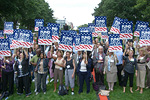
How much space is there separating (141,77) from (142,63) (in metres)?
0.72

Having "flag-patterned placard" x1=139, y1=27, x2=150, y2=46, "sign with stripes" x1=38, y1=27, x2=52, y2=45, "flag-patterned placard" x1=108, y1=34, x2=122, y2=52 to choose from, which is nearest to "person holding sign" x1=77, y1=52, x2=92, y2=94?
"flag-patterned placard" x1=108, y1=34, x2=122, y2=52

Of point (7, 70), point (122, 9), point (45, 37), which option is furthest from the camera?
point (122, 9)

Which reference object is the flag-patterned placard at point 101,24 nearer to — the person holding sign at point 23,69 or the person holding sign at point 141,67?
the person holding sign at point 141,67

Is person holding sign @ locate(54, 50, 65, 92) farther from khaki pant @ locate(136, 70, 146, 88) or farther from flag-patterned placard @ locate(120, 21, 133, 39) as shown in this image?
khaki pant @ locate(136, 70, 146, 88)

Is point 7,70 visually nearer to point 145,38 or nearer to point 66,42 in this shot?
point 66,42

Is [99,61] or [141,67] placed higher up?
[99,61]

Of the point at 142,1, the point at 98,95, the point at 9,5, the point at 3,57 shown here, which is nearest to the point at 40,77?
the point at 3,57

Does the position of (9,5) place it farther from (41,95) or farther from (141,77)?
(141,77)

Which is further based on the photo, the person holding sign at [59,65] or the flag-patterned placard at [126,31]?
the flag-patterned placard at [126,31]

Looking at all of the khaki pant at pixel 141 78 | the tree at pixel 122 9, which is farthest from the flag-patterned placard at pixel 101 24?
the tree at pixel 122 9

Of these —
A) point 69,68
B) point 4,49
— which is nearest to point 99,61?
point 69,68

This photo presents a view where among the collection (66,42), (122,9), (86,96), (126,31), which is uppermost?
(122,9)

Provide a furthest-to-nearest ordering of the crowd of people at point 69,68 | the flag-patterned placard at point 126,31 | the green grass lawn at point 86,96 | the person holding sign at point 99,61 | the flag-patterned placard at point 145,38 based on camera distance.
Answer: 1. the flag-patterned placard at point 126,31
2. the flag-patterned placard at point 145,38
3. the person holding sign at point 99,61
4. the crowd of people at point 69,68
5. the green grass lawn at point 86,96

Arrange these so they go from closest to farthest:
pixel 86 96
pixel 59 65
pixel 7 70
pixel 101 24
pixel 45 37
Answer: pixel 86 96
pixel 7 70
pixel 59 65
pixel 45 37
pixel 101 24
